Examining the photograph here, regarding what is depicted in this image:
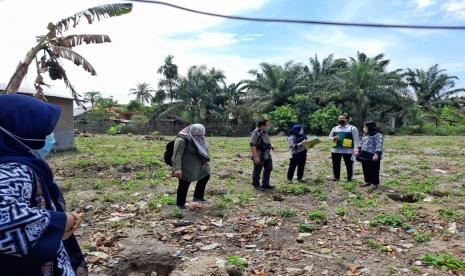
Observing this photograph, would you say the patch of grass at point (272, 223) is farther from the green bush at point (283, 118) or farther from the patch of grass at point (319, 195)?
the green bush at point (283, 118)

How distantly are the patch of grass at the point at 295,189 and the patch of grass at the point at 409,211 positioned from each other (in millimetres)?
2016

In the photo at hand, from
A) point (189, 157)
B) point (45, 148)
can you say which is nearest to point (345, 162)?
point (189, 157)

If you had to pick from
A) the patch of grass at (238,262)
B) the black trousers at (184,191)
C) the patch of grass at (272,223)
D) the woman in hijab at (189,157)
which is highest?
the woman in hijab at (189,157)

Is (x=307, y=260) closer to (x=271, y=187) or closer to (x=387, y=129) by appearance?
(x=271, y=187)

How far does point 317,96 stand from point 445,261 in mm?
29727

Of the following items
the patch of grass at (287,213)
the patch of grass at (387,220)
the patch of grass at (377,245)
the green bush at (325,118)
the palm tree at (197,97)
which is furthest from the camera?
the palm tree at (197,97)

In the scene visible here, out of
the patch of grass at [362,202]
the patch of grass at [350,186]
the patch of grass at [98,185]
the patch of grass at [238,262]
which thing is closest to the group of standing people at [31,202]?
the patch of grass at [238,262]

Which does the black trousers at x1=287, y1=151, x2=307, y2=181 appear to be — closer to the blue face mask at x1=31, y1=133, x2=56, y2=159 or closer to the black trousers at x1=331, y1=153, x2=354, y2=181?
the black trousers at x1=331, y1=153, x2=354, y2=181

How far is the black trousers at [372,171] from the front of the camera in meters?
8.65

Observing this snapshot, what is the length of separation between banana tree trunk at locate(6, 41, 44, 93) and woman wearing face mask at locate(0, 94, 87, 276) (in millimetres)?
7524

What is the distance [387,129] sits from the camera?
31.7m

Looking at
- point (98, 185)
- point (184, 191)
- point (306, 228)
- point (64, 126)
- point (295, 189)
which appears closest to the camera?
point (306, 228)

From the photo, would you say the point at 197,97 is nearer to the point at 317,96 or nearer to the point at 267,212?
the point at 317,96

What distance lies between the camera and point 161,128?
35.1 metres
